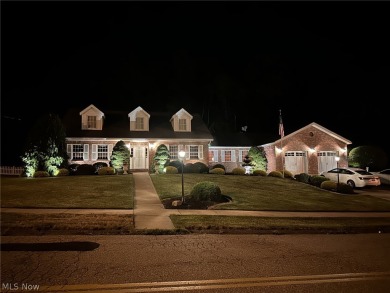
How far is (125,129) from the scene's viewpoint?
29359 mm

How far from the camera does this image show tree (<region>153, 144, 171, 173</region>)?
26.1 metres

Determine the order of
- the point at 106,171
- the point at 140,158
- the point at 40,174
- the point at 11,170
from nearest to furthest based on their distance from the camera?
the point at 40,174, the point at 106,171, the point at 11,170, the point at 140,158

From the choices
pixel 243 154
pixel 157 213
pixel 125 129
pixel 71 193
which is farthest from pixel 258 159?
pixel 157 213

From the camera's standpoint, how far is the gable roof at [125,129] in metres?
28.0

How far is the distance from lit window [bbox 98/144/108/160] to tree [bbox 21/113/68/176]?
338cm

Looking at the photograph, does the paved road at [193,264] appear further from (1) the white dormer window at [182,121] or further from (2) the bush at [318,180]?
(1) the white dormer window at [182,121]

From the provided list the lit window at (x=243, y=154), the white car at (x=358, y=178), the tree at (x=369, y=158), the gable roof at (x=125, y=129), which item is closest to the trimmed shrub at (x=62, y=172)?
the gable roof at (x=125, y=129)

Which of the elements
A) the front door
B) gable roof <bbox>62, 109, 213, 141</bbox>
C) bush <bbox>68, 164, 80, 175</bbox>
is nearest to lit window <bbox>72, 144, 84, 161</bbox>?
gable roof <bbox>62, 109, 213, 141</bbox>

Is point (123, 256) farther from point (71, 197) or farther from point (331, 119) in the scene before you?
point (331, 119)

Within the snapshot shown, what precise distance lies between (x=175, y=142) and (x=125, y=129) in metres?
5.33

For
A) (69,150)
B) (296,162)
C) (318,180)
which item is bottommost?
(318,180)

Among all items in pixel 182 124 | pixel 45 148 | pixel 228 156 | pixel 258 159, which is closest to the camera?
pixel 45 148

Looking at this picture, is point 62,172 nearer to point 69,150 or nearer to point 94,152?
point 69,150

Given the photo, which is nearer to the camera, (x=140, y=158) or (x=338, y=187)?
(x=338, y=187)
